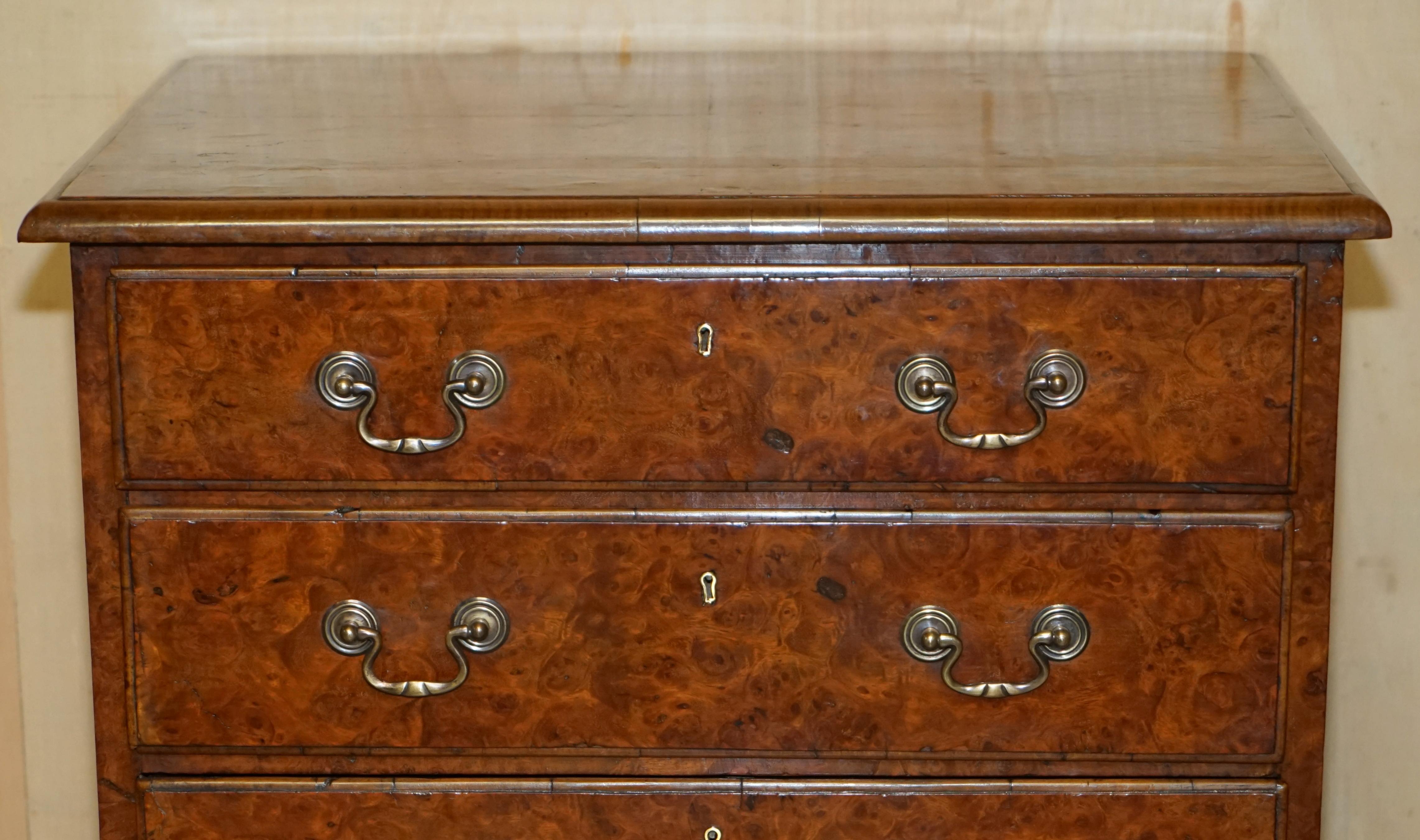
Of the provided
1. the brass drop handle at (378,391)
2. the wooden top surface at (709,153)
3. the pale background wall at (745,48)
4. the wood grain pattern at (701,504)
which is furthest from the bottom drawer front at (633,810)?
the pale background wall at (745,48)

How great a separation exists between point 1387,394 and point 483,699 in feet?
3.51

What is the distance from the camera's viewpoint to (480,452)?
1144 mm

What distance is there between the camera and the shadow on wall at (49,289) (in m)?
1.69

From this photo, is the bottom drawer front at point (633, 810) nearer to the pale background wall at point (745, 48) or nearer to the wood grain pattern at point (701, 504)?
the wood grain pattern at point (701, 504)

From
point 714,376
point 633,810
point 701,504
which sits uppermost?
point 714,376

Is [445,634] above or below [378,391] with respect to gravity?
below

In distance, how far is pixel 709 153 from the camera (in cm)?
122

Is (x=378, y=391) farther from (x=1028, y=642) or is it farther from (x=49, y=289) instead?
(x=49, y=289)

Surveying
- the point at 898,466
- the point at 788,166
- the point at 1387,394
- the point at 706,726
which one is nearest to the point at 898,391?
the point at 898,466

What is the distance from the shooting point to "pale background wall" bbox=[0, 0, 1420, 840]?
1.58 meters

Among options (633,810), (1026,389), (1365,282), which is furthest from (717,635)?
(1365,282)

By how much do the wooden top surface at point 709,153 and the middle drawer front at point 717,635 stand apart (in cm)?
23

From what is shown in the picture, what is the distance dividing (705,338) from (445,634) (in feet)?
1.02

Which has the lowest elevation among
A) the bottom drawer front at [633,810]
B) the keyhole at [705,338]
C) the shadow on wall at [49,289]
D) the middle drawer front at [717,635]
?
the bottom drawer front at [633,810]
